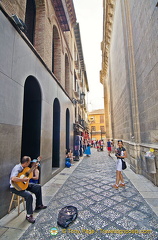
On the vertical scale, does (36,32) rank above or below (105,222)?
above

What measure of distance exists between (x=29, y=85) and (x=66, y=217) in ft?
16.3

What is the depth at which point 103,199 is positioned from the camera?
4242 millimetres

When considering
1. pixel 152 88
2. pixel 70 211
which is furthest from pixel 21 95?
pixel 152 88

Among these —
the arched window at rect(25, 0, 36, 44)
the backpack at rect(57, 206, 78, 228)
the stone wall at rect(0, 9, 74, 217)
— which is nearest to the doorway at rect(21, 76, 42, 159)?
the stone wall at rect(0, 9, 74, 217)

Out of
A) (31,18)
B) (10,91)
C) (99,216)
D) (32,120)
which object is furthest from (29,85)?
(99,216)

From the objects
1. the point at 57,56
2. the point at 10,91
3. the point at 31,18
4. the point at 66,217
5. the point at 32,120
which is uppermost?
the point at 31,18

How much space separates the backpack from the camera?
2914 millimetres

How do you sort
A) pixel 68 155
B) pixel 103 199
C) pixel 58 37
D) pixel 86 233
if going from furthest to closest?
pixel 68 155 < pixel 58 37 < pixel 103 199 < pixel 86 233

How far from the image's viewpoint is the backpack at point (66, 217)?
2914 millimetres

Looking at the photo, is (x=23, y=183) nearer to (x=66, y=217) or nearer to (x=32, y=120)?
(x=66, y=217)

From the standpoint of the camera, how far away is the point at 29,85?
224 inches

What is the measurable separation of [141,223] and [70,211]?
5.51 feet

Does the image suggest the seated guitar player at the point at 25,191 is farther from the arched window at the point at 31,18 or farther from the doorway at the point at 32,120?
the arched window at the point at 31,18

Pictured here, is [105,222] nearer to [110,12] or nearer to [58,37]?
[58,37]
